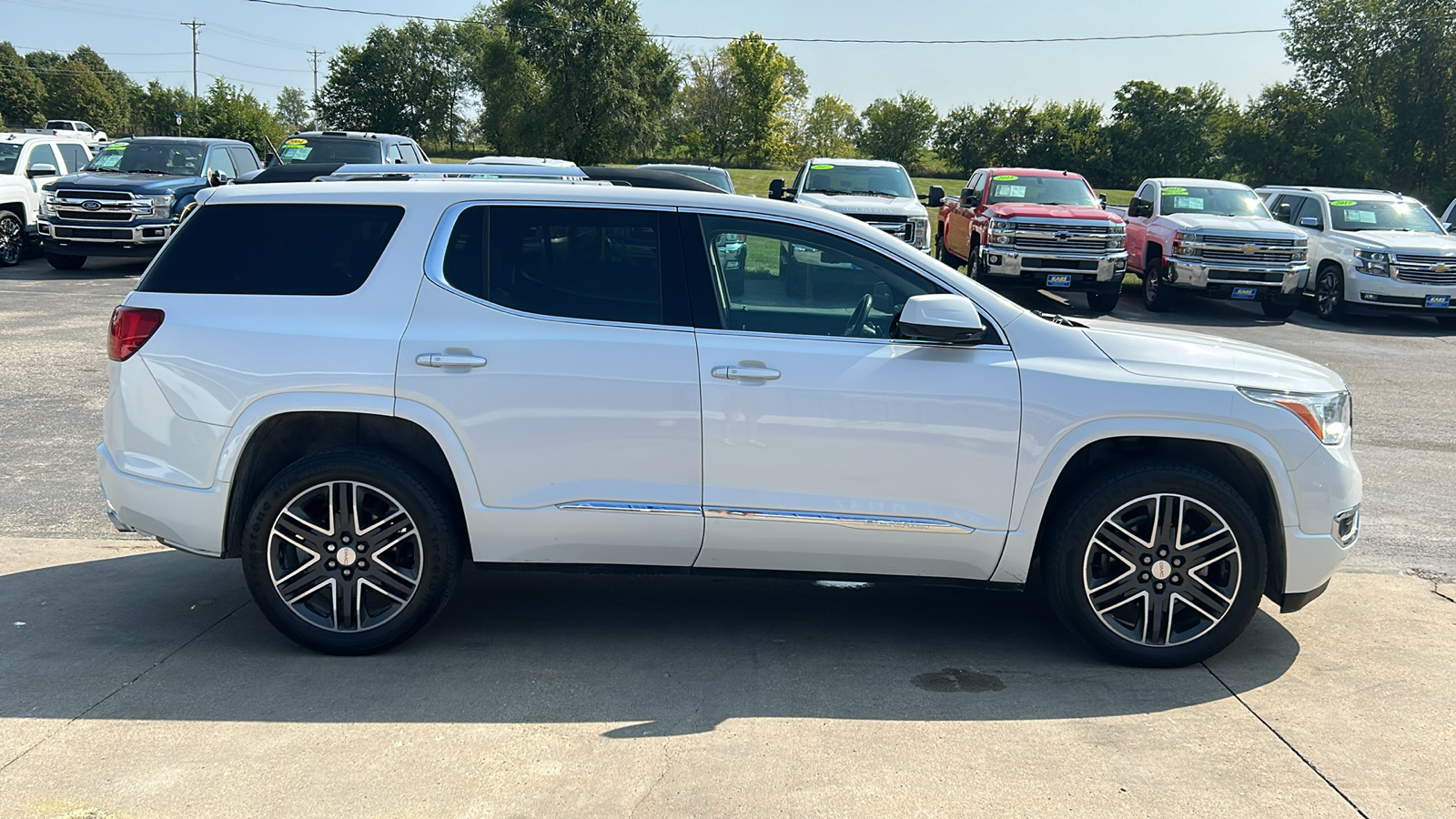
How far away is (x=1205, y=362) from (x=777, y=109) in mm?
79340

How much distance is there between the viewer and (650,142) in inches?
2842

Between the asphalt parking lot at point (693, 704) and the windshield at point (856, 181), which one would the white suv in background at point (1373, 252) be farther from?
the asphalt parking lot at point (693, 704)

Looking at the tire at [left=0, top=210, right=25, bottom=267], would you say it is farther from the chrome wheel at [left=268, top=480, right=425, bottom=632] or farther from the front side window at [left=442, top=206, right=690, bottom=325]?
the front side window at [left=442, top=206, right=690, bottom=325]

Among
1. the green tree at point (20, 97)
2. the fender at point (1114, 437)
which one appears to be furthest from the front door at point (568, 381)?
the green tree at point (20, 97)

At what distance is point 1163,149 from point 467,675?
5620 centimetres

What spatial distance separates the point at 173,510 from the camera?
185 inches

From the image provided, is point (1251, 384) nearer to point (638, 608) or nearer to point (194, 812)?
point (638, 608)

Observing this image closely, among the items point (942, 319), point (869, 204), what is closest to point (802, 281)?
point (942, 319)

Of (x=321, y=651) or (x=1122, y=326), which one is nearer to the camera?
(x=321, y=651)

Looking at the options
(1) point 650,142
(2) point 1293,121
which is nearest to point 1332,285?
(2) point 1293,121

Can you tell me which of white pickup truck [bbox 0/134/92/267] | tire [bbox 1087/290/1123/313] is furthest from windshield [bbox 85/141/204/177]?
tire [bbox 1087/290/1123/313]

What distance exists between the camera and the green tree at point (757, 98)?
79.4 m

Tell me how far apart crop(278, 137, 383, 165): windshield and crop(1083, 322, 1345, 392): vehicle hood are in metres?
16.5

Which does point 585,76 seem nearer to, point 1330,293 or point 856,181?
point 856,181
